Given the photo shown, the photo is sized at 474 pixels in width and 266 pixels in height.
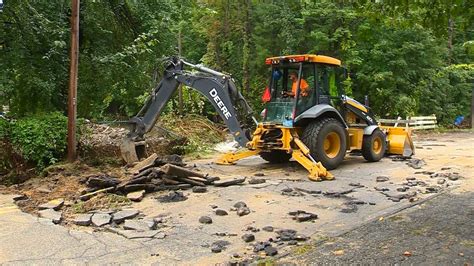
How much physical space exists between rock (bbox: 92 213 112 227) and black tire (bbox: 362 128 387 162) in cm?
742

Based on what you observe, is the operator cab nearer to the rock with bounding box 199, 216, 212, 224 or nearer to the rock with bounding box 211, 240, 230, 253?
the rock with bounding box 199, 216, 212, 224

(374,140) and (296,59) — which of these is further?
(374,140)

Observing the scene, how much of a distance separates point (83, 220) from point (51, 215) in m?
0.67

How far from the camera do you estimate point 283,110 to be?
36.4 feet

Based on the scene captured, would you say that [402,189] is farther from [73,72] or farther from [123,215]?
[73,72]

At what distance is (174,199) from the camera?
7.93 m

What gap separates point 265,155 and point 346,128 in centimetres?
206

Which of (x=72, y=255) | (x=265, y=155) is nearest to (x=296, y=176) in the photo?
(x=265, y=155)

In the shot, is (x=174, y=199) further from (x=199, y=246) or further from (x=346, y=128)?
(x=346, y=128)

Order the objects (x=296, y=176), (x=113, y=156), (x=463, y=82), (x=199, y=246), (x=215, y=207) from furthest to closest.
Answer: (x=463, y=82)
(x=113, y=156)
(x=296, y=176)
(x=215, y=207)
(x=199, y=246)

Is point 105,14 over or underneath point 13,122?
over

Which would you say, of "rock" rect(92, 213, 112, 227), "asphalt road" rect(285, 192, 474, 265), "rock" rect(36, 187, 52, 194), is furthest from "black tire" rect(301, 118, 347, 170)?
"rock" rect(36, 187, 52, 194)

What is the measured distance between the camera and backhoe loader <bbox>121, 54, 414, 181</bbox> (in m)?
10.7

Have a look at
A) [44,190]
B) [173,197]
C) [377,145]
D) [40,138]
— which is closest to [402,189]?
[377,145]
